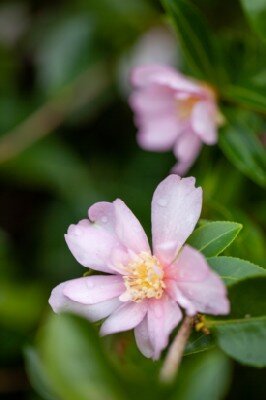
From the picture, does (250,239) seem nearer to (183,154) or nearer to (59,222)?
(183,154)

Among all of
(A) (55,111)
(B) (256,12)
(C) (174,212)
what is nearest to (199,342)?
(C) (174,212)

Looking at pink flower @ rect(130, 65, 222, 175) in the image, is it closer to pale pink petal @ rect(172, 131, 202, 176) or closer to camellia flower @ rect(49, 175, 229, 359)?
pale pink petal @ rect(172, 131, 202, 176)

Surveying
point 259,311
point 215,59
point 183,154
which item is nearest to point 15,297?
point 183,154

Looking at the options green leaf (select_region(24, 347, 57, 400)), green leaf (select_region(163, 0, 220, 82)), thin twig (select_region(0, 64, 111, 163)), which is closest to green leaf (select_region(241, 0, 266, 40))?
green leaf (select_region(163, 0, 220, 82))

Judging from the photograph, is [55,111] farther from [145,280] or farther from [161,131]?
[145,280]

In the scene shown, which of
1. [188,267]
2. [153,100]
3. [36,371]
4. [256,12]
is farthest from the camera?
[153,100]

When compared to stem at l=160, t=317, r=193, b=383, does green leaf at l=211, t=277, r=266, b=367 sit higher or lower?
lower
